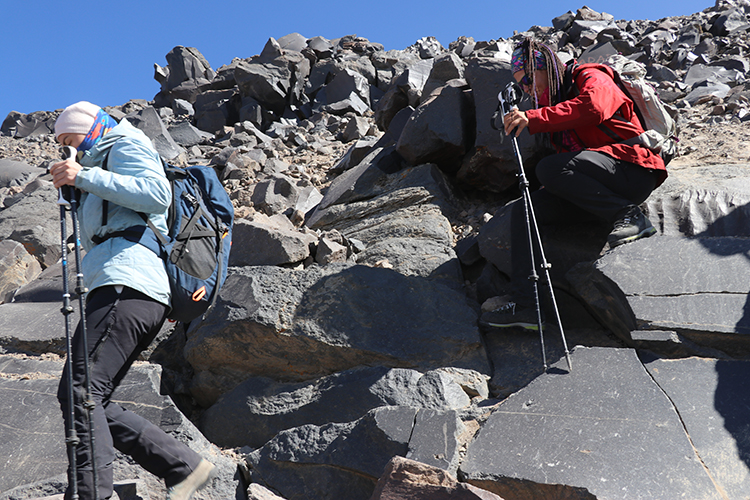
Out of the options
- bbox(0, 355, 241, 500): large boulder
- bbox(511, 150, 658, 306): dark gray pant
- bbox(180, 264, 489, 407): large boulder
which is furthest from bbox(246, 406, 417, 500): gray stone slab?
bbox(511, 150, 658, 306): dark gray pant

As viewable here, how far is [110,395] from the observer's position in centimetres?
280

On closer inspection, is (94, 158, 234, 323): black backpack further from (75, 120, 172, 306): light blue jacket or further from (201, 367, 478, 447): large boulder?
(201, 367, 478, 447): large boulder

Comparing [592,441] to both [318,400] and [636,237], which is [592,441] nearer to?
[636,237]

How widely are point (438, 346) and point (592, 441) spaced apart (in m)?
1.69

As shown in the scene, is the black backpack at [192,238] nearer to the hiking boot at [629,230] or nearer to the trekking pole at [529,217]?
the trekking pole at [529,217]

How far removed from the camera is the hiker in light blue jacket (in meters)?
Answer: 2.69

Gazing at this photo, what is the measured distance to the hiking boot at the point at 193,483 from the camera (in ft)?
9.35

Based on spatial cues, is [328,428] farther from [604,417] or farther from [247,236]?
[247,236]

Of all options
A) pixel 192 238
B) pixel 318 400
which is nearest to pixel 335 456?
pixel 318 400

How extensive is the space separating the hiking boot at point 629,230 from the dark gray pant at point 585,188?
56 millimetres

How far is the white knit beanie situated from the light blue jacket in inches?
5.3

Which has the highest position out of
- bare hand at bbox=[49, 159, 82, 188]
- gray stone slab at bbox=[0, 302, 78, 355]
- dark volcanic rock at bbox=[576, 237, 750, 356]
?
bare hand at bbox=[49, 159, 82, 188]

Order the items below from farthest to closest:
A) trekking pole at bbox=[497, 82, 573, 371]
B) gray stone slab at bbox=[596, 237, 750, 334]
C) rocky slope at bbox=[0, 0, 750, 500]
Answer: trekking pole at bbox=[497, 82, 573, 371] < gray stone slab at bbox=[596, 237, 750, 334] < rocky slope at bbox=[0, 0, 750, 500]

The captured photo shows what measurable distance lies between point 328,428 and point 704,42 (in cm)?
1458
